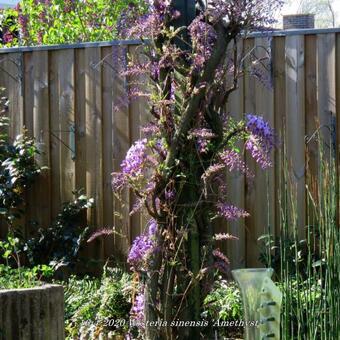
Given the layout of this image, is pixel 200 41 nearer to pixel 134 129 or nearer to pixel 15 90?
pixel 134 129

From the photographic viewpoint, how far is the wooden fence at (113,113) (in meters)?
5.58

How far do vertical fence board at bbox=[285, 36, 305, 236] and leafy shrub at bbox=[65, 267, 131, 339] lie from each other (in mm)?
1285

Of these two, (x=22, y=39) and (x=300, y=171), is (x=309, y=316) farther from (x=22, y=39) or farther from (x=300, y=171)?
(x=22, y=39)

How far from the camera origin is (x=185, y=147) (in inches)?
144

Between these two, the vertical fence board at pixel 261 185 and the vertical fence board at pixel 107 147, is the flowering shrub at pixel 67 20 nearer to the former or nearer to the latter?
the vertical fence board at pixel 107 147

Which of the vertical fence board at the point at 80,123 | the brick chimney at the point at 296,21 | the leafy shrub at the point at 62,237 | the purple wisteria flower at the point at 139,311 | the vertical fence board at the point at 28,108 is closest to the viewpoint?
the purple wisteria flower at the point at 139,311

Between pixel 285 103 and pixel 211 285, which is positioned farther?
pixel 285 103

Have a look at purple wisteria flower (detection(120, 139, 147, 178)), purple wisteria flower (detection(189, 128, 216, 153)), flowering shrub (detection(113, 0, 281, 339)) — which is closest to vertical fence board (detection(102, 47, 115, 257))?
purple wisteria flower (detection(120, 139, 147, 178))

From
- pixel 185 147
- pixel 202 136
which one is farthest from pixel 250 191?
pixel 202 136

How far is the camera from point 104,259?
6.30 meters

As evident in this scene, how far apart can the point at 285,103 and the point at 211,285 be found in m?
2.21

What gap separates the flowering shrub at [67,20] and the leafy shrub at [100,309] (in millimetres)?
3182

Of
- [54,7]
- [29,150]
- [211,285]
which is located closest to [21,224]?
[29,150]

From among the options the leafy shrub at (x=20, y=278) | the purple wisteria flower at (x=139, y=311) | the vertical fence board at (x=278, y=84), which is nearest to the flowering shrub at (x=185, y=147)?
the purple wisteria flower at (x=139, y=311)
